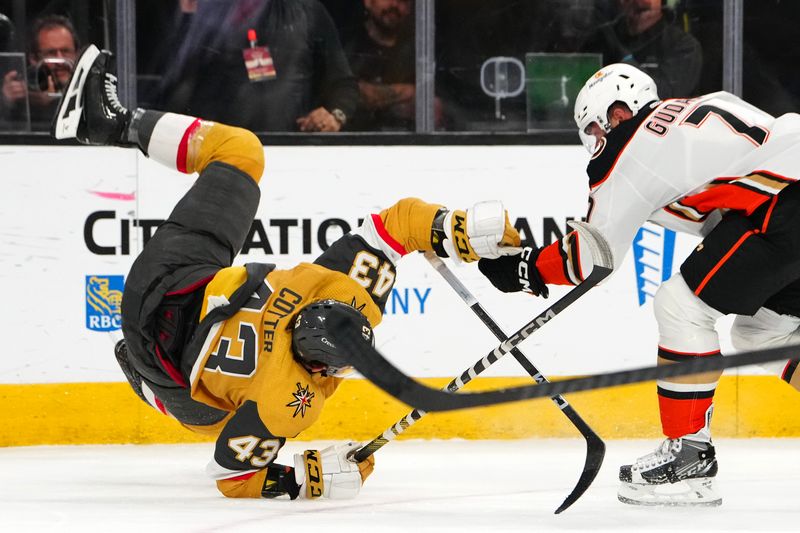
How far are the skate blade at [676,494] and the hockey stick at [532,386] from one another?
44.8 inches

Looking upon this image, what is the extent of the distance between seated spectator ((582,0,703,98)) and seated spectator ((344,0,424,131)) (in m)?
0.64

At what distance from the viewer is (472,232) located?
2.78 metres

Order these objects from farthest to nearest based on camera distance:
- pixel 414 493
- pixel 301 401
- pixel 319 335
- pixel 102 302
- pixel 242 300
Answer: pixel 102 302, pixel 414 493, pixel 242 300, pixel 301 401, pixel 319 335

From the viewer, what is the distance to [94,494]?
2980 millimetres

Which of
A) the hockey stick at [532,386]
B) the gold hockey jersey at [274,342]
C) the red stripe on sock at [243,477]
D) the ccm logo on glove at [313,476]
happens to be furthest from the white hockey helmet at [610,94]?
the hockey stick at [532,386]

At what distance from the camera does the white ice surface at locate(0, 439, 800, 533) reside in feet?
8.27

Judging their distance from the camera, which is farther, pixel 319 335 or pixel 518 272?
pixel 518 272

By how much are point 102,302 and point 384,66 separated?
1.24 metres

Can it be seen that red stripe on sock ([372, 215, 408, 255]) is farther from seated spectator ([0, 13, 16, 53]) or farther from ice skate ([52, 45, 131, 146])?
seated spectator ([0, 13, 16, 53])

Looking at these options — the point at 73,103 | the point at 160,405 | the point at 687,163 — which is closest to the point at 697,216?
the point at 687,163

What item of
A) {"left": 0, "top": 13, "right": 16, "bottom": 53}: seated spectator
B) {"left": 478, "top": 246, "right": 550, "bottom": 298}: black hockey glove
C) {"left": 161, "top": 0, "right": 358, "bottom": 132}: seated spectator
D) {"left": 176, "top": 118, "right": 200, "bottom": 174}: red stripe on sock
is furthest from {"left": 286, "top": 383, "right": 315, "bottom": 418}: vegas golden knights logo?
{"left": 0, "top": 13, "right": 16, "bottom": 53}: seated spectator

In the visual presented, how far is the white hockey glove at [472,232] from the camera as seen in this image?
2.78m

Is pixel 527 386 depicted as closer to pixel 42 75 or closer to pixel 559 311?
pixel 559 311

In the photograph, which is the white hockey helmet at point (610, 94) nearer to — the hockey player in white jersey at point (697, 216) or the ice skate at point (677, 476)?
the hockey player in white jersey at point (697, 216)
